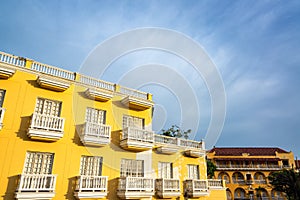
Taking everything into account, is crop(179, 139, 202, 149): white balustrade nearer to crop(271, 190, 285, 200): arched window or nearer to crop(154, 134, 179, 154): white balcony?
crop(154, 134, 179, 154): white balcony

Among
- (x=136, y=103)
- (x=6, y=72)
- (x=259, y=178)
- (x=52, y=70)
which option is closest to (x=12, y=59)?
(x=6, y=72)

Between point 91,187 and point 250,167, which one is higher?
point 250,167

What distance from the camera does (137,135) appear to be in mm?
15195

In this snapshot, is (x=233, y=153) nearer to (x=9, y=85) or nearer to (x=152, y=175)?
(x=152, y=175)

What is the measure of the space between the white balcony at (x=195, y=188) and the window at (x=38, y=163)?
10.4 metres

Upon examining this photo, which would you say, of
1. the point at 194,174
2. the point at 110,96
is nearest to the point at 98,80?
the point at 110,96

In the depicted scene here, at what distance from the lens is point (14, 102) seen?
1185 centimetres

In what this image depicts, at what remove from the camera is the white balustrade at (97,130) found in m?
13.2

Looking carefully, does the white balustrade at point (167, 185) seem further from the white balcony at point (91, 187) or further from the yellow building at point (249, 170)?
the yellow building at point (249, 170)

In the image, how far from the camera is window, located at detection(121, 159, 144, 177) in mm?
14922

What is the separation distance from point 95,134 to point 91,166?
2.06 m

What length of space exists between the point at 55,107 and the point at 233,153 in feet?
157

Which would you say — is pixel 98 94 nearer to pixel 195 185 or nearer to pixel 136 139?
pixel 136 139

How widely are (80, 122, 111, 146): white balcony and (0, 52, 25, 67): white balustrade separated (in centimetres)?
526
